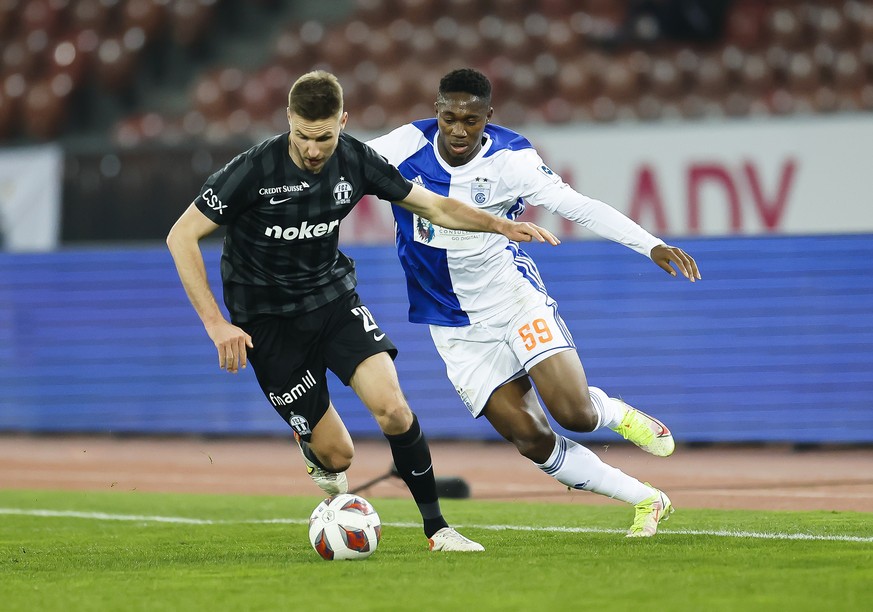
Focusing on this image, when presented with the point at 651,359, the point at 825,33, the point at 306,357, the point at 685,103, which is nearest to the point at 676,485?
→ the point at 651,359

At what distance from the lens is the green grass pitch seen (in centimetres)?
490

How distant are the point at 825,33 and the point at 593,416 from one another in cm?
959

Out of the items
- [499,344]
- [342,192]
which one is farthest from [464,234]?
[342,192]

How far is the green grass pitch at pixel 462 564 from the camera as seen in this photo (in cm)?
490

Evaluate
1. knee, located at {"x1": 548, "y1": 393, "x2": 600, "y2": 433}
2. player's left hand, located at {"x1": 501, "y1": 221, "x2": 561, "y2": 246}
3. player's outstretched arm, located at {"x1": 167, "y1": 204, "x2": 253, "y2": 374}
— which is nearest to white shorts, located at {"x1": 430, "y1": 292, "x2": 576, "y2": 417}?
knee, located at {"x1": 548, "y1": 393, "x2": 600, "y2": 433}

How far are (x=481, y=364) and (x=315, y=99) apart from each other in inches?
71.0

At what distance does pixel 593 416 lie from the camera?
6.64 m

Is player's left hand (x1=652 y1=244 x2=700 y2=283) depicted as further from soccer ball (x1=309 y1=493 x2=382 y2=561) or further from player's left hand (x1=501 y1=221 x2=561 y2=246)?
soccer ball (x1=309 y1=493 x2=382 y2=561)

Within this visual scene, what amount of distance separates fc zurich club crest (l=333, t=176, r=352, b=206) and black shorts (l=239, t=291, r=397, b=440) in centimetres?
56

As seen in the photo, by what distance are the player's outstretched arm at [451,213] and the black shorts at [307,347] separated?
24.3 inches

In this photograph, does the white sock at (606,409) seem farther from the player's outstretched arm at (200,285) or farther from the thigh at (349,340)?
the player's outstretched arm at (200,285)

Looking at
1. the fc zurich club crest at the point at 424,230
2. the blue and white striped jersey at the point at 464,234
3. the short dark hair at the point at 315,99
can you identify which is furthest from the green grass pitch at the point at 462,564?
the short dark hair at the point at 315,99

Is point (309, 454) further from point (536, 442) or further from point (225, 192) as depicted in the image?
point (225, 192)

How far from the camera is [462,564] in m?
5.80
